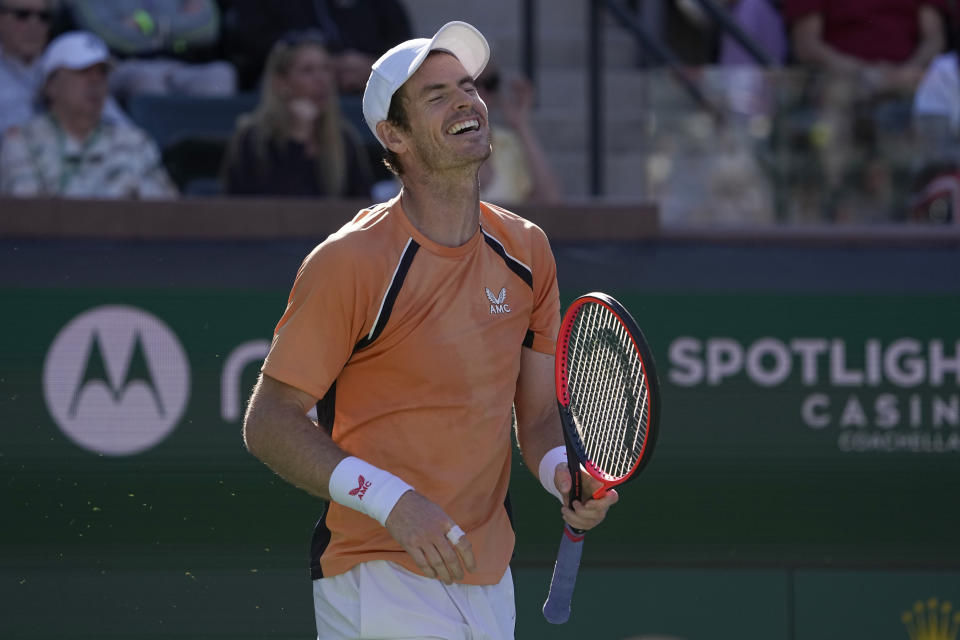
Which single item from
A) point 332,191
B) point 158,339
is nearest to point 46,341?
point 158,339

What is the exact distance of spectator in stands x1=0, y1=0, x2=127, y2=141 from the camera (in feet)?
21.5

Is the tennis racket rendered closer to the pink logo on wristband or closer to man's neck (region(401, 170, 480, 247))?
man's neck (region(401, 170, 480, 247))

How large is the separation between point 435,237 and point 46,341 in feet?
7.73

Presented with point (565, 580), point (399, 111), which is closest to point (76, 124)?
point (399, 111)

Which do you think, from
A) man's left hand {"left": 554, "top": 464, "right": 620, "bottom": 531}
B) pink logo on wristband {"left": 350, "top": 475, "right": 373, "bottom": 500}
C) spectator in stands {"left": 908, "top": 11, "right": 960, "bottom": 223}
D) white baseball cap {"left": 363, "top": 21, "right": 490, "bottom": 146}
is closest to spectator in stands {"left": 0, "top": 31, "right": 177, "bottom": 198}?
white baseball cap {"left": 363, "top": 21, "right": 490, "bottom": 146}

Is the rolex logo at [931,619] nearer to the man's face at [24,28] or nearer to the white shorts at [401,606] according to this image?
the white shorts at [401,606]

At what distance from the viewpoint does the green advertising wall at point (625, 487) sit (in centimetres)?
522

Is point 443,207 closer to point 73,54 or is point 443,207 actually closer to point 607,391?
point 607,391

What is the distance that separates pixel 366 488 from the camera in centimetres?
307

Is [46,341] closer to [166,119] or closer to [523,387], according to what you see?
[166,119]

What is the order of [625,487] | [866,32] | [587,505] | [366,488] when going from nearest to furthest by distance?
[366,488] → [587,505] → [625,487] → [866,32]

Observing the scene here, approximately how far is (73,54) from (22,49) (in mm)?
689

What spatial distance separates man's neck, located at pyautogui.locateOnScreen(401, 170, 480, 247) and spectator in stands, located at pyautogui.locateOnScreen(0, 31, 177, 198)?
259 centimetres

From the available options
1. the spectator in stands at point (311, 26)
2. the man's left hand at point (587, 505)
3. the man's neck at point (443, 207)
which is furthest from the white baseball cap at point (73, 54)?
the man's left hand at point (587, 505)
